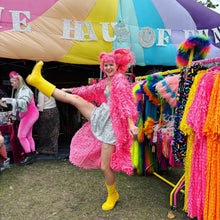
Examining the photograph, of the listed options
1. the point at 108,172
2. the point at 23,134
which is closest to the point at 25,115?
the point at 23,134

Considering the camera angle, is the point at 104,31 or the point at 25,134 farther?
the point at 104,31

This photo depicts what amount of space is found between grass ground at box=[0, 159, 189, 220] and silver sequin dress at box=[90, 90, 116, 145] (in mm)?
798

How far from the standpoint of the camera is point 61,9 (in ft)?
13.5

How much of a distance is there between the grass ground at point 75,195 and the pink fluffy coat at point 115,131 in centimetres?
48

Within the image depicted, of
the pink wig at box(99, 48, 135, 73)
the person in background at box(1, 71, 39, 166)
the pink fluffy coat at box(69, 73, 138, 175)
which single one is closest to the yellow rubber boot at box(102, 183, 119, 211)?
the pink fluffy coat at box(69, 73, 138, 175)

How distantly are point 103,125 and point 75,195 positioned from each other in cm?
105

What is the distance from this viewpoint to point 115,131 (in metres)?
2.12

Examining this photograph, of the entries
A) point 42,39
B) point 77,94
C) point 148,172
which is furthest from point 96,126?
point 42,39

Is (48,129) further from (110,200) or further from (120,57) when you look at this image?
(120,57)

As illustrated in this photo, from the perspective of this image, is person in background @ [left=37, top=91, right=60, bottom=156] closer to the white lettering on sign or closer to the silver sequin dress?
the white lettering on sign

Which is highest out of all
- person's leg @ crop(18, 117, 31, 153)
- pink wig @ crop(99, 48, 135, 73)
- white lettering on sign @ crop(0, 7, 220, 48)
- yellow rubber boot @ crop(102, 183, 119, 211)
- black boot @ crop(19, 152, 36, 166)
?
→ white lettering on sign @ crop(0, 7, 220, 48)

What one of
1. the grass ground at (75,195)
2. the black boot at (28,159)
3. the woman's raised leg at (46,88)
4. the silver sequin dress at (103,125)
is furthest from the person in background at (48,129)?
the silver sequin dress at (103,125)

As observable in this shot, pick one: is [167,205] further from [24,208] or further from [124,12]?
[124,12]

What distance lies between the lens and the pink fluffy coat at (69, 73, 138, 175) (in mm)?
2029
